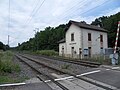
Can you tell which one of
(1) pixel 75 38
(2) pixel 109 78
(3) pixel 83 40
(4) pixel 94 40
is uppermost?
(1) pixel 75 38

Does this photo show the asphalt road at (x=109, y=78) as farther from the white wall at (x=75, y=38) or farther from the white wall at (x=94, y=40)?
the white wall at (x=94, y=40)

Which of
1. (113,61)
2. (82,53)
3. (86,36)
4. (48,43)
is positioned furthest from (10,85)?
(48,43)

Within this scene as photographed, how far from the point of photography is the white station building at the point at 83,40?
30750 mm

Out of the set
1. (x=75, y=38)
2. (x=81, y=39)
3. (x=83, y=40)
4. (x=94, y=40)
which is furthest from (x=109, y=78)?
(x=94, y=40)

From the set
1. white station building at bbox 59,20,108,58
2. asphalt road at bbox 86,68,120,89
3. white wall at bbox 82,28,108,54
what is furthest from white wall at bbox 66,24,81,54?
asphalt road at bbox 86,68,120,89

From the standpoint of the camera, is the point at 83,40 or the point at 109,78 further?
the point at 83,40

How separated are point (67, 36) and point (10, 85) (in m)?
29.2

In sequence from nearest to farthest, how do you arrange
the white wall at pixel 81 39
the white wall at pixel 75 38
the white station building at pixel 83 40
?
the white station building at pixel 83 40 → the white wall at pixel 81 39 → the white wall at pixel 75 38

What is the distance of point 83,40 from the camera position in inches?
1220

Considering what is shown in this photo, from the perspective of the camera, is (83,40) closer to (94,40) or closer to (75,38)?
(75,38)

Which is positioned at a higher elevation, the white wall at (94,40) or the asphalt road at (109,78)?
the white wall at (94,40)

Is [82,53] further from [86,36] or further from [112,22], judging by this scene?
[112,22]

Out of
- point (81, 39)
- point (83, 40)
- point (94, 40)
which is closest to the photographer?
point (81, 39)

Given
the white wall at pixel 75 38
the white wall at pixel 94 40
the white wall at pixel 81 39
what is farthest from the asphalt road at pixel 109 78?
the white wall at pixel 94 40
